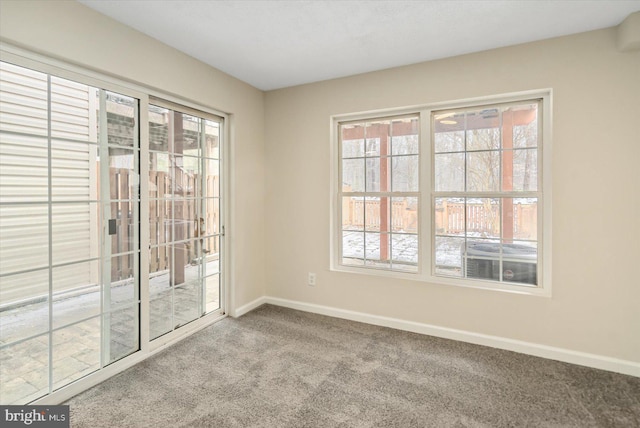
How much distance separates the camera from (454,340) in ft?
9.43

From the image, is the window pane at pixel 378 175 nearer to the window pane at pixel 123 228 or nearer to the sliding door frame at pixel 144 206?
the sliding door frame at pixel 144 206

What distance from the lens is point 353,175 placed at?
3436 mm

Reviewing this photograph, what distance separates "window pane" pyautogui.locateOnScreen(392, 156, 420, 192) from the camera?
3.13 meters

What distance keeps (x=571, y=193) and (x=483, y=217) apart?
0.67 m

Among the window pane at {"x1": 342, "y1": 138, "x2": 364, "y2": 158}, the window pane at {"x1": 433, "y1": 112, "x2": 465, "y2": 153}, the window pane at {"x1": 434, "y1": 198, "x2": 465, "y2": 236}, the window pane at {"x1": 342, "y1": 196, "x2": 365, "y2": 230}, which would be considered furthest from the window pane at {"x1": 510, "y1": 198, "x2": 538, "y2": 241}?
the window pane at {"x1": 342, "y1": 138, "x2": 364, "y2": 158}

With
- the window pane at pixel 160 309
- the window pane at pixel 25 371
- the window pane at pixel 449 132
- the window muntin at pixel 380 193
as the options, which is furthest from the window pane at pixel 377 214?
the window pane at pixel 25 371

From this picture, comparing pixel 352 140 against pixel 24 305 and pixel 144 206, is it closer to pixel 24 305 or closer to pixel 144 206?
pixel 144 206

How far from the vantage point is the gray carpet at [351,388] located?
1.87m

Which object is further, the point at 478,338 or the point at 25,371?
the point at 478,338

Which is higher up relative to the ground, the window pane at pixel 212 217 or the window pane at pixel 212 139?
the window pane at pixel 212 139

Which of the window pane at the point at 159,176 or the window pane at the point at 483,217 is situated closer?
the window pane at the point at 159,176

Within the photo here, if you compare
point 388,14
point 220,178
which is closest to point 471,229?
point 388,14

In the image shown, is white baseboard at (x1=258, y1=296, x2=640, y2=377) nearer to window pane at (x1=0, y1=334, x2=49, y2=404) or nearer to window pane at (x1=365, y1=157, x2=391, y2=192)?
window pane at (x1=365, y1=157, x2=391, y2=192)

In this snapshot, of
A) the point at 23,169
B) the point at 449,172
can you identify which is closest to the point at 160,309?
the point at 23,169
